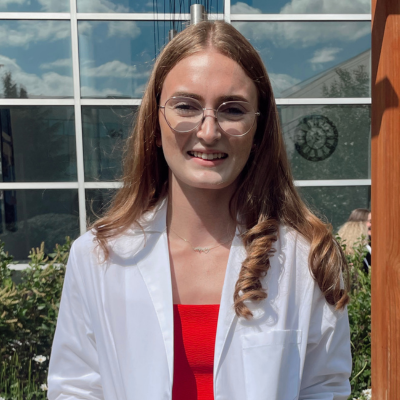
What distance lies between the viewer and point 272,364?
1470 mm

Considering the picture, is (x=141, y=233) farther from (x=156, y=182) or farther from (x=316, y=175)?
(x=316, y=175)

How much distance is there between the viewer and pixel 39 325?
329 centimetres

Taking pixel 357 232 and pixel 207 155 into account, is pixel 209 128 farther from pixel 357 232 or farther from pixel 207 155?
pixel 357 232

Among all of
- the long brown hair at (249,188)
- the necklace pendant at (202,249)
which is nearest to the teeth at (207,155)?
the long brown hair at (249,188)

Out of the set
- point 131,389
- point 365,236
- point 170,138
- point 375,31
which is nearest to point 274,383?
point 131,389

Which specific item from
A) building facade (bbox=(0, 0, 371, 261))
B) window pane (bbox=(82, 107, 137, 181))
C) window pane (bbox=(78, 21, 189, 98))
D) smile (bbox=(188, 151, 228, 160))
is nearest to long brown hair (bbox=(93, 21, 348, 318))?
smile (bbox=(188, 151, 228, 160))

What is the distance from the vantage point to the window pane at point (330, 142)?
5.59m

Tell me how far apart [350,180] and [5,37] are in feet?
13.4

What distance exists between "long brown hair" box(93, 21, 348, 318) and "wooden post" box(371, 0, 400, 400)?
0.81ft

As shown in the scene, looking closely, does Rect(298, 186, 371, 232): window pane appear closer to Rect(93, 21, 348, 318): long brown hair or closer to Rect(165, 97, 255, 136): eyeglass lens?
Rect(93, 21, 348, 318): long brown hair

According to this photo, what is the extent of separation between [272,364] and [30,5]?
4.99 metres

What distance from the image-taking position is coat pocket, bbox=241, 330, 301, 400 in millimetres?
1449

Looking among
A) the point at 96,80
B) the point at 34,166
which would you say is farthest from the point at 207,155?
the point at 34,166

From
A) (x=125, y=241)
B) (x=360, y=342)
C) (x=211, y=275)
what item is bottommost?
(x=360, y=342)
